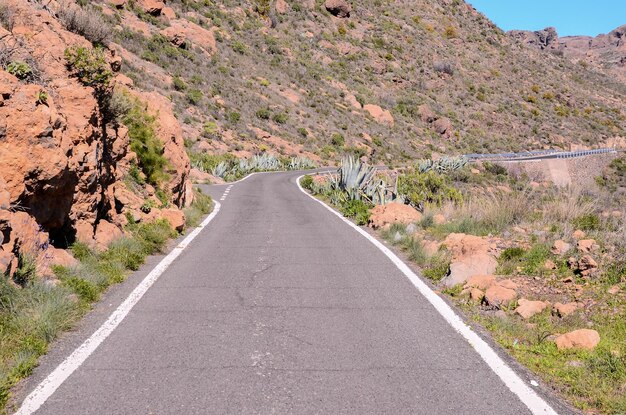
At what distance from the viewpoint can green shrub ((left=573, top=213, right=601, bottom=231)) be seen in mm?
9453

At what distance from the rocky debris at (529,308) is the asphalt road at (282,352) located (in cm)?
98

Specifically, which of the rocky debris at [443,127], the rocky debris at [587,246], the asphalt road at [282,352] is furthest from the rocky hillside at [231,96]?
the rocky debris at [587,246]

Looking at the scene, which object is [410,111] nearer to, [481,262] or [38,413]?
[481,262]

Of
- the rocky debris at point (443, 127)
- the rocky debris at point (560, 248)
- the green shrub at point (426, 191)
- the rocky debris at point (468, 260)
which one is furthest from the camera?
the rocky debris at point (443, 127)

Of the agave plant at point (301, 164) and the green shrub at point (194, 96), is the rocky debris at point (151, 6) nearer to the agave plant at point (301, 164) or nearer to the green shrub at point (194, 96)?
the green shrub at point (194, 96)

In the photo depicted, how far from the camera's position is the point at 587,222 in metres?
9.62

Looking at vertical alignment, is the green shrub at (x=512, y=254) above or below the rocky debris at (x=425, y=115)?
below

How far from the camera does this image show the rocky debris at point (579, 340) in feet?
16.2

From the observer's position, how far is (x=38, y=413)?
3.55m

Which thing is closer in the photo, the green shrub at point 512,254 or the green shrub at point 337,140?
the green shrub at point 512,254

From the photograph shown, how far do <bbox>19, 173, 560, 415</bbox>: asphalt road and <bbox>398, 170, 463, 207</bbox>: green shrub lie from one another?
807 cm

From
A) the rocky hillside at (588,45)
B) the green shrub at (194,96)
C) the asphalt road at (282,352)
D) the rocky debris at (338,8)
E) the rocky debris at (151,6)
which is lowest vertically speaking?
the asphalt road at (282,352)

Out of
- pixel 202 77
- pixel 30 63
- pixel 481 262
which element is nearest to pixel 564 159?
pixel 202 77

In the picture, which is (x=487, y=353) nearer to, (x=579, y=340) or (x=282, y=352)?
(x=579, y=340)
